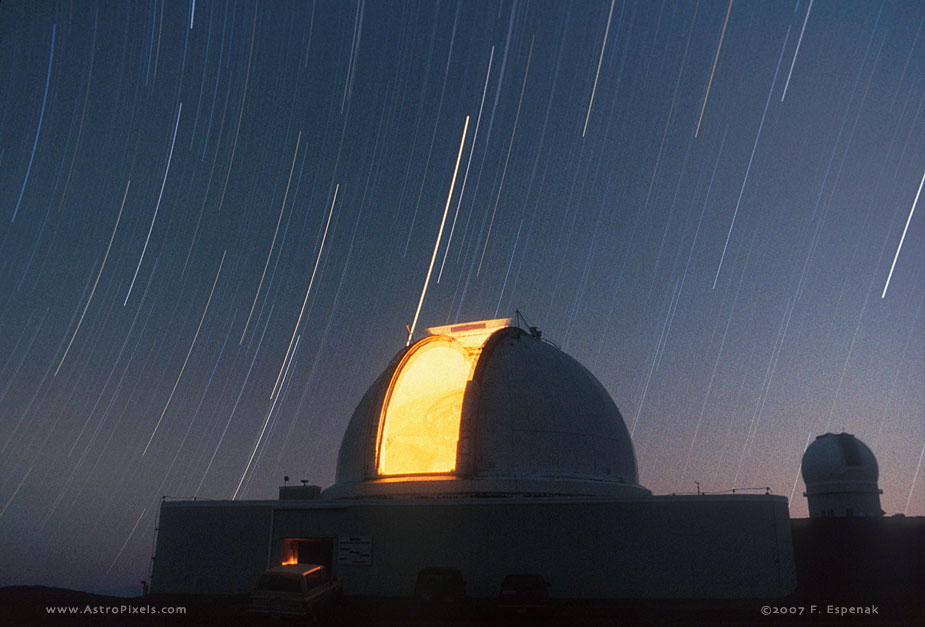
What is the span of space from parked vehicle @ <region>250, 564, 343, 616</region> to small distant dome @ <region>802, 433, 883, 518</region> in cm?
3011

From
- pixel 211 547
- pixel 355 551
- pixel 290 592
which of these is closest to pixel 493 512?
pixel 355 551

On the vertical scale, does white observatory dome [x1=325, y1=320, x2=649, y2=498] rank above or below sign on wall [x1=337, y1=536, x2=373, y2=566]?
above

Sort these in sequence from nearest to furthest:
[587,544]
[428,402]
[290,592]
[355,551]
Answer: [290,592] < [587,544] < [355,551] < [428,402]

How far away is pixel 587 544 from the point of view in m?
15.7

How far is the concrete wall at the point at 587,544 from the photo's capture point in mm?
15398

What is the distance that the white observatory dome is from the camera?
17.3 metres

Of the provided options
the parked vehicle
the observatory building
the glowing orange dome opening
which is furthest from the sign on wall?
the parked vehicle

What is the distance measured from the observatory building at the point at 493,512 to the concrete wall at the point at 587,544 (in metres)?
0.03

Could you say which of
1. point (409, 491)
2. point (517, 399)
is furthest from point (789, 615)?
point (409, 491)

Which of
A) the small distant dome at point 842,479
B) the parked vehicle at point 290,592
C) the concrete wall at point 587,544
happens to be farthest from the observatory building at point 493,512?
the small distant dome at point 842,479

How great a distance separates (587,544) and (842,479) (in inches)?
936

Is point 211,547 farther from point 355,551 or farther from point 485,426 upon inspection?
point 485,426

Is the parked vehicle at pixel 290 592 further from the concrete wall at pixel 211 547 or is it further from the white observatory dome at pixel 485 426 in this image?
the concrete wall at pixel 211 547

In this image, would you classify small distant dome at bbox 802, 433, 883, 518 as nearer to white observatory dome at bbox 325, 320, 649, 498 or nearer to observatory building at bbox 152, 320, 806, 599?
white observatory dome at bbox 325, 320, 649, 498
